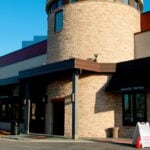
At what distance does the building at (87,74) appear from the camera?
21438mm

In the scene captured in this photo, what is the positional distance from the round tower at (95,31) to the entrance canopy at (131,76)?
71.9 inches

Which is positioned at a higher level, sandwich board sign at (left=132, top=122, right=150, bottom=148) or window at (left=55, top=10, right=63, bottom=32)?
window at (left=55, top=10, right=63, bottom=32)

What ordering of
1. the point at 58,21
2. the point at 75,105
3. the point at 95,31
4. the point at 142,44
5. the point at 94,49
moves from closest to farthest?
the point at 75,105
the point at 94,49
the point at 95,31
the point at 142,44
the point at 58,21

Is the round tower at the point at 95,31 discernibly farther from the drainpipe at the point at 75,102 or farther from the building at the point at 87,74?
the drainpipe at the point at 75,102

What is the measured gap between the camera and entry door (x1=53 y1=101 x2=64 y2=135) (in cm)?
2375

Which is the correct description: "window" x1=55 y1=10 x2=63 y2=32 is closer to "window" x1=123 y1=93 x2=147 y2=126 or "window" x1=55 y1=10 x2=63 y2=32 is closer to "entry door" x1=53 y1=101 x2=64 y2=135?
"entry door" x1=53 y1=101 x2=64 y2=135

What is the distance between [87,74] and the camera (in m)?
22.7

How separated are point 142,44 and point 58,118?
27.3ft

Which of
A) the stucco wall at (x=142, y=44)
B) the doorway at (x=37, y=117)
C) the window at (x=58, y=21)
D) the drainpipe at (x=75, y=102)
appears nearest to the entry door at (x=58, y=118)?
the doorway at (x=37, y=117)

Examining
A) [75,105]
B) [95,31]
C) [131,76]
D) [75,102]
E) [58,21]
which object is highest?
[58,21]

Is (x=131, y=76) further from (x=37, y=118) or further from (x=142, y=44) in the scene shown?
(x=37, y=118)

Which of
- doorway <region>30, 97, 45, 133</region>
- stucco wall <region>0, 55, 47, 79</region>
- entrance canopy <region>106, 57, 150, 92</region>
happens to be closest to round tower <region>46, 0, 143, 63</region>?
entrance canopy <region>106, 57, 150, 92</region>

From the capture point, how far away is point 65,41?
24.7 metres

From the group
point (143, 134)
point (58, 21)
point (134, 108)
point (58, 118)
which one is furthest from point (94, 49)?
point (143, 134)
